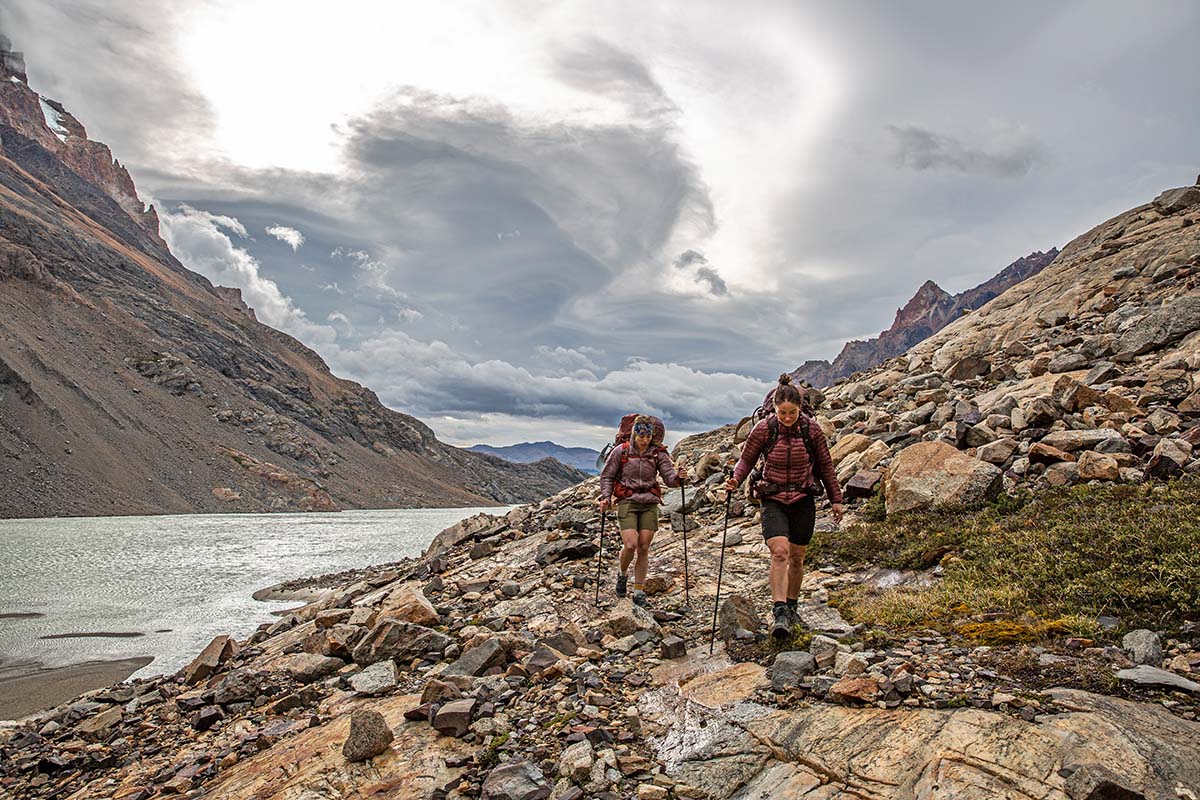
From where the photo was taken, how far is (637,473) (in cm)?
1079

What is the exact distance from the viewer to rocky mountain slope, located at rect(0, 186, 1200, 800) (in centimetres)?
470

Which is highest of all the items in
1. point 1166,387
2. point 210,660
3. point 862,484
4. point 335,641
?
point 1166,387

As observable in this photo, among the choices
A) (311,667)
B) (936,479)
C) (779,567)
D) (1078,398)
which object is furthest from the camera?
(1078,398)

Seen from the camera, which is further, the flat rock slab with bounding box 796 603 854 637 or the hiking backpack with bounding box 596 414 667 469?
the hiking backpack with bounding box 596 414 667 469

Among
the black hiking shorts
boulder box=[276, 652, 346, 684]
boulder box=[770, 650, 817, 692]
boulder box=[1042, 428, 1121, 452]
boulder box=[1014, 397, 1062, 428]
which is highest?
boulder box=[1014, 397, 1062, 428]

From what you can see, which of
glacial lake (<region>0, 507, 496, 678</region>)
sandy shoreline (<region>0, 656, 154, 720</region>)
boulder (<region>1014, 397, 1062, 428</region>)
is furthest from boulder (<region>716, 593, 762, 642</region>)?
glacial lake (<region>0, 507, 496, 678</region>)

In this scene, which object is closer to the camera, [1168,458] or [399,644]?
[399,644]

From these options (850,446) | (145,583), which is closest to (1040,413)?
(850,446)

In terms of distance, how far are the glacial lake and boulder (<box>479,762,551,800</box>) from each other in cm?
1417

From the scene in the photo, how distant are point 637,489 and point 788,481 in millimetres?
3119

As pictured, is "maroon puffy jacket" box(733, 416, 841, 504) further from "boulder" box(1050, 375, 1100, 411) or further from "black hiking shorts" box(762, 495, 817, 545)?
"boulder" box(1050, 375, 1100, 411)

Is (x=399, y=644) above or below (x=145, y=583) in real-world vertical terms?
above

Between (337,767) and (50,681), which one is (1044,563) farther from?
(50,681)

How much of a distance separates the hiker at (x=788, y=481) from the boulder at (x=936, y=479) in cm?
391
